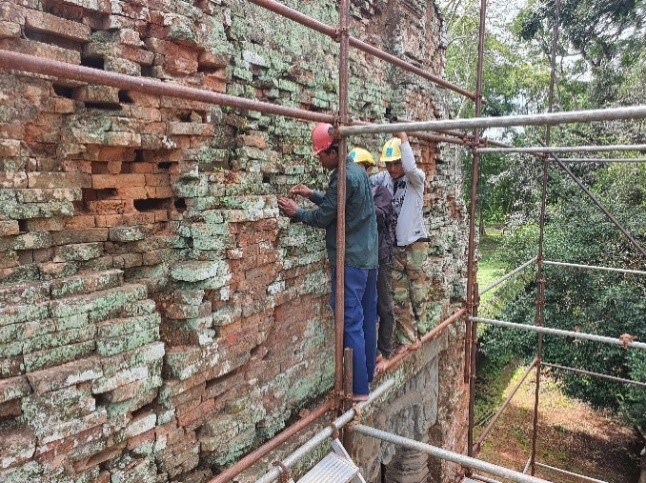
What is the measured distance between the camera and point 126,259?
2.36m

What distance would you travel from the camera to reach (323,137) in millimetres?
2836

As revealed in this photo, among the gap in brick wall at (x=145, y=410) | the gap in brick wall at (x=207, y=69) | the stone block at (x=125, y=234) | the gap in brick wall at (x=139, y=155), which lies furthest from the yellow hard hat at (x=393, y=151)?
the gap in brick wall at (x=145, y=410)

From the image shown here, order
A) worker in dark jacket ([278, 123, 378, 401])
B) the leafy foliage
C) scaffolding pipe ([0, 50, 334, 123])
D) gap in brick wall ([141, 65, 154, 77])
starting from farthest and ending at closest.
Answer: the leafy foliage
worker in dark jacket ([278, 123, 378, 401])
gap in brick wall ([141, 65, 154, 77])
scaffolding pipe ([0, 50, 334, 123])

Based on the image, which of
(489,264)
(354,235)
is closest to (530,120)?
(354,235)

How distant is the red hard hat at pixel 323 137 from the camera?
111 inches

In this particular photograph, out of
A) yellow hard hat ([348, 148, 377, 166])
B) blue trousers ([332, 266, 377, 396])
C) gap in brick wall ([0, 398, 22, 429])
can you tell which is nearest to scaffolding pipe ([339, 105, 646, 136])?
yellow hard hat ([348, 148, 377, 166])

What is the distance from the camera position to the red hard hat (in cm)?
282

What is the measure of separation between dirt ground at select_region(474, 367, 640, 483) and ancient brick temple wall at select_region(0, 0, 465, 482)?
22.0 feet

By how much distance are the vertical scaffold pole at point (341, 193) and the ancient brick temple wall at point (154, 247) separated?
15.8 inches

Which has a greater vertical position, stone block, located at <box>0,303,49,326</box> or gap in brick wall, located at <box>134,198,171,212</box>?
gap in brick wall, located at <box>134,198,171,212</box>

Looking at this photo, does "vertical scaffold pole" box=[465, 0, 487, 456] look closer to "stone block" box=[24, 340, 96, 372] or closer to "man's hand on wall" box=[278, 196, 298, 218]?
"man's hand on wall" box=[278, 196, 298, 218]

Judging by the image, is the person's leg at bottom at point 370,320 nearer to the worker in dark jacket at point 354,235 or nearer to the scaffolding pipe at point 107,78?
the worker in dark jacket at point 354,235

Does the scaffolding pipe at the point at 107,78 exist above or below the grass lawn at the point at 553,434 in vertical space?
above

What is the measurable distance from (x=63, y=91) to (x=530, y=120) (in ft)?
6.45
